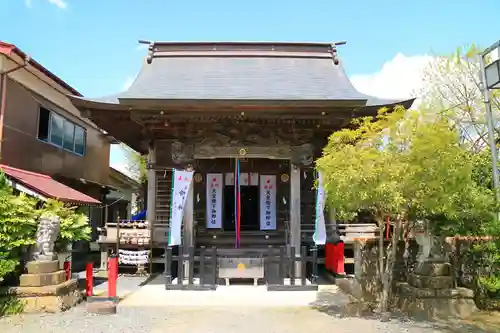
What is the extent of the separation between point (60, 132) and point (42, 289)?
8.90 meters

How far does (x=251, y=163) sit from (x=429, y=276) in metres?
7.91

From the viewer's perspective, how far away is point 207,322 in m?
7.32

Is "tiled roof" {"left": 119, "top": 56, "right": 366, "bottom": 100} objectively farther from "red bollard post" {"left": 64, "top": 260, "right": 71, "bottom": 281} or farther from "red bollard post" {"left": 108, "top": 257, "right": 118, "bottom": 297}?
"red bollard post" {"left": 64, "top": 260, "right": 71, "bottom": 281}

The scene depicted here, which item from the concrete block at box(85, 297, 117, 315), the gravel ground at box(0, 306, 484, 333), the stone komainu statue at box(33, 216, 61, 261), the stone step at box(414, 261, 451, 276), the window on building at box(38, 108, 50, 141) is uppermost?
the window on building at box(38, 108, 50, 141)

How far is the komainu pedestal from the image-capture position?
25.6 ft

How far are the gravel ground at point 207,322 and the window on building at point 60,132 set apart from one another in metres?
8.09

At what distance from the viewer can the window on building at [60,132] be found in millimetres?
14156

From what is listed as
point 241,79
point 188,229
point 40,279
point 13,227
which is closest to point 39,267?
point 40,279

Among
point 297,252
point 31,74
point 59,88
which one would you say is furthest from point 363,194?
point 59,88

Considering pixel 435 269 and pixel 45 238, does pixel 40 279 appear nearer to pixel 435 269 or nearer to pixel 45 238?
pixel 45 238

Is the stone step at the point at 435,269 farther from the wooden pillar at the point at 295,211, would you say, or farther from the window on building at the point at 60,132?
the window on building at the point at 60,132

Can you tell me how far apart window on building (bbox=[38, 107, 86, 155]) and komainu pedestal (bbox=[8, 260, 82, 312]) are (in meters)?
7.14

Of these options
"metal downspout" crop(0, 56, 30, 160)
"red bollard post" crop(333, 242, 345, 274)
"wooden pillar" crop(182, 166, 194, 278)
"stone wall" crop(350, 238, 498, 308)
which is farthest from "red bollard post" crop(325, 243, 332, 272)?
"metal downspout" crop(0, 56, 30, 160)

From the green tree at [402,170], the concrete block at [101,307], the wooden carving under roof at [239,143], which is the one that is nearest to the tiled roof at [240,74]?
the wooden carving under roof at [239,143]
